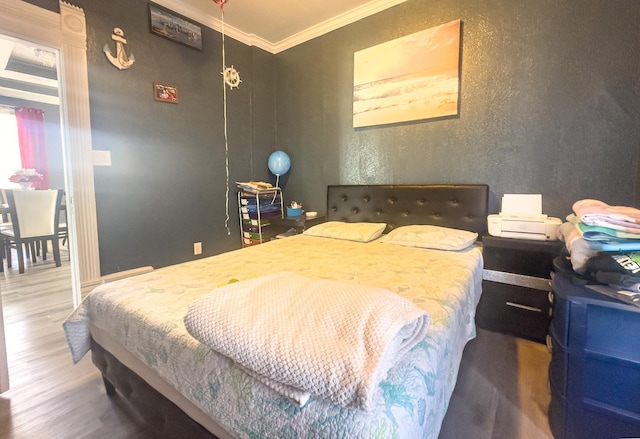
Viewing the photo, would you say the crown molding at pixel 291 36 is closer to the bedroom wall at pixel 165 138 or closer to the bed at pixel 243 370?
the bedroom wall at pixel 165 138

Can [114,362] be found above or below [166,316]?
below

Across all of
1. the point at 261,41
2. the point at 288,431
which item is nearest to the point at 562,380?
the point at 288,431

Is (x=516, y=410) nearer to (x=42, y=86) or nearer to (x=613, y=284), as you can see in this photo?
(x=613, y=284)

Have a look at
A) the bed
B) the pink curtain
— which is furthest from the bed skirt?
the pink curtain

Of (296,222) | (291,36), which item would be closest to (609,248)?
(296,222)

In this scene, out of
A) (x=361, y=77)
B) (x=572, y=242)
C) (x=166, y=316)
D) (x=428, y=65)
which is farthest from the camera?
(x=361, y=77)

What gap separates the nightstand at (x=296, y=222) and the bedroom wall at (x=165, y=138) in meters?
0.54

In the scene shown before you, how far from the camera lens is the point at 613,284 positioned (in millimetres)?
1088

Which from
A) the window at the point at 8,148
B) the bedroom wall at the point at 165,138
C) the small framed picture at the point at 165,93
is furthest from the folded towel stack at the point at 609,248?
the window at the point at 8,148

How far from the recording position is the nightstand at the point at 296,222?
9.37 ft

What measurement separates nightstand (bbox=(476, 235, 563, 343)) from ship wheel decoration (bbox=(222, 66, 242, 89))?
9.19 feet

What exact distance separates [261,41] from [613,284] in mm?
3551

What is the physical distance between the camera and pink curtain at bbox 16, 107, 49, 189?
5012 mm

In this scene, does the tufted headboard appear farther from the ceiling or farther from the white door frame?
the white door frame
